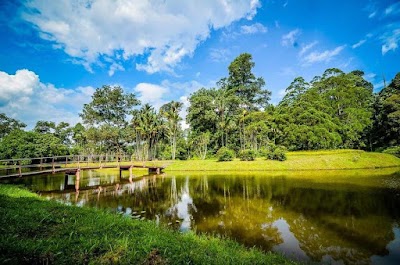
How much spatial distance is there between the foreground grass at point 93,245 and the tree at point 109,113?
55.2m

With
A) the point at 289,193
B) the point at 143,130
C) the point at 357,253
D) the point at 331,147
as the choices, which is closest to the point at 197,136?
the point at 143,130

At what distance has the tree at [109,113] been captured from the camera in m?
63.4

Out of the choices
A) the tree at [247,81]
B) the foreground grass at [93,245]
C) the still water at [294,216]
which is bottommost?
the still water at [294,216]

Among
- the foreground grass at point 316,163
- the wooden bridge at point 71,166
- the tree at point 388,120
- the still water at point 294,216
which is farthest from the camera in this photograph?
the tree at point 388,120

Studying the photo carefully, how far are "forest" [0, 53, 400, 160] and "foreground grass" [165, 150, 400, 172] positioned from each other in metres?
3.44

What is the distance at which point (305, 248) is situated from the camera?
29.6ft

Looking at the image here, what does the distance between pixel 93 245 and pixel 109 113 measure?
65196 mm

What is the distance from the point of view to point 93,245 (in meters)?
6.12

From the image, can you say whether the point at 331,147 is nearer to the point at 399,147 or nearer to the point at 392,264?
the point at 399,147

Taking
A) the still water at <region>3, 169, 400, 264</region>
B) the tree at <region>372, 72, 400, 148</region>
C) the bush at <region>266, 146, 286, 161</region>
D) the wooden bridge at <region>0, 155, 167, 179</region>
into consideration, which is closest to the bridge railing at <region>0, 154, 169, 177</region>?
the wooden bridge at <region>0, 155, 167, 179</region>

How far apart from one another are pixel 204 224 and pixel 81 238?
22.3ft

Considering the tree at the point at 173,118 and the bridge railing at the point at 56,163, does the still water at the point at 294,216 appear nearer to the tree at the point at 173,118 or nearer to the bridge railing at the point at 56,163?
the bridge railing at the point at 56,163

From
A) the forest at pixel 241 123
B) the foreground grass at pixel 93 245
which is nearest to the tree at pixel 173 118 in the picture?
the forest at pixel 241 123

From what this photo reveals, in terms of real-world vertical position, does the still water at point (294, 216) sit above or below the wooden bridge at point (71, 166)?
below
